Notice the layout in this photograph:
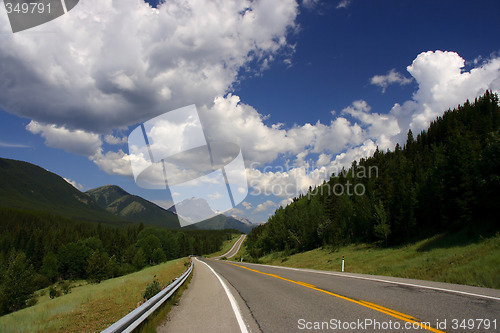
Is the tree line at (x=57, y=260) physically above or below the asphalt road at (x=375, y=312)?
below

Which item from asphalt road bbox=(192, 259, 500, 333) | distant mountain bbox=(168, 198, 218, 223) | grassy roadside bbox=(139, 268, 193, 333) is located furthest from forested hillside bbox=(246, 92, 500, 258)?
grassy roadside bbox=(139, 268, 193, 333)

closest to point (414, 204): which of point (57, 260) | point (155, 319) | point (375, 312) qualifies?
point (375, 312)

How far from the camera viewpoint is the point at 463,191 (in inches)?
1441

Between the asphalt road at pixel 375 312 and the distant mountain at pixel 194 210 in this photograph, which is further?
the distant mountain at pixel 194 210

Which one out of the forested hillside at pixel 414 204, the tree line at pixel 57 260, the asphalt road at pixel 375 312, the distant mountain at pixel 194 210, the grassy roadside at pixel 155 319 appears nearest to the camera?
the asphalt road at pixel 375 312

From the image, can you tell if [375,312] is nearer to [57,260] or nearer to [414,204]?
[414,204]

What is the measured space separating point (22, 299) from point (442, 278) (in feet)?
179

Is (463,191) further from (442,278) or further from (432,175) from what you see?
(442,278)

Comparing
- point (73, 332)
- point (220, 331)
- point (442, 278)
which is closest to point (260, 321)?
point (220, 331)

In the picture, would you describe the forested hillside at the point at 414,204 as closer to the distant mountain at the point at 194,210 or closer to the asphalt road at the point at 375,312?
the asphalt road at the point at 375,312

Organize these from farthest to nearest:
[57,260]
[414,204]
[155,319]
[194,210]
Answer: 1. [57,260]
2. [414,204]
3. [194,210]
4. [155,319]

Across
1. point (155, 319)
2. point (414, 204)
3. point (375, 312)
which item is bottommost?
point (414, 204)

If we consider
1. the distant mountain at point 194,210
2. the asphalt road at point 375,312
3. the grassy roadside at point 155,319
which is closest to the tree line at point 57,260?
the distant mountain at point 194,210

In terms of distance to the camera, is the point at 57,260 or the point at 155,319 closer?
the point at 155,319
